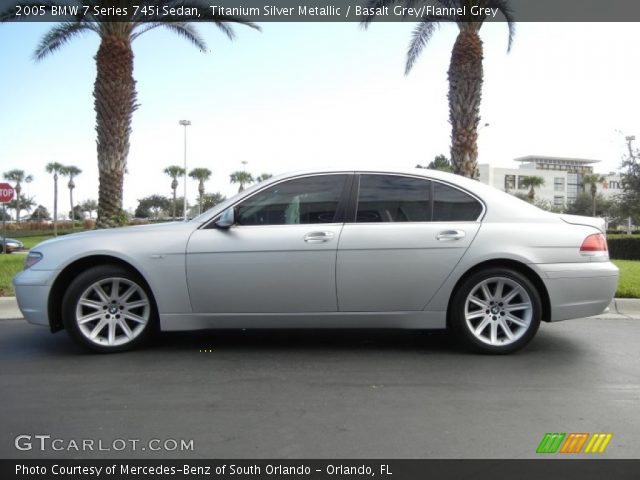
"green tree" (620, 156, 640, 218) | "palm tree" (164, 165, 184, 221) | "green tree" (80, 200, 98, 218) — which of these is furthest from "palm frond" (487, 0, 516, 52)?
"green tree" (80, 200, 98, 218)

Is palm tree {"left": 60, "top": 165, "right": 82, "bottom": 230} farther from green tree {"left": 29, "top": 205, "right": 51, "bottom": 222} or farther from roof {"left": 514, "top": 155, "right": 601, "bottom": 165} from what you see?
roof {"left": 514, "top": 155, "right": 601, "bottom": 165}

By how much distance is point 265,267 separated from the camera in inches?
177

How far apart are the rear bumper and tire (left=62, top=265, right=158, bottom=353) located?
3.35m

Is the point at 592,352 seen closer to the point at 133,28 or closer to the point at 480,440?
the point at 480,440

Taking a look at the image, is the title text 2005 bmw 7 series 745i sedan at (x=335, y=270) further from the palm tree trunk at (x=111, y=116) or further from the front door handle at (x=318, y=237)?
the palm tree trunk at (x=111, y=116)

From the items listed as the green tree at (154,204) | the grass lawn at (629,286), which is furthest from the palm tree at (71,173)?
the grass lawn at (629,286)

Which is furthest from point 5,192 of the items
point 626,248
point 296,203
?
point 626,248

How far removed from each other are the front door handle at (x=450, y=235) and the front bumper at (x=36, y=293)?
3.27 meters

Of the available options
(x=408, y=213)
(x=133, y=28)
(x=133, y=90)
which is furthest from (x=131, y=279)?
(x=133, y=28)

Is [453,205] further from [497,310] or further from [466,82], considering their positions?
[466,82]

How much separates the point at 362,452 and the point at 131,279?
8.83 feet

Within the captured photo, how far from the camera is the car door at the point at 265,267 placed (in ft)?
A: 14.7

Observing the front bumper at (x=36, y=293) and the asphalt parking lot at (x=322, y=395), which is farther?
the front bumper at (x=36, y=293)

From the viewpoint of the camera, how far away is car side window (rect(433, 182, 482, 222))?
15.3 feet
